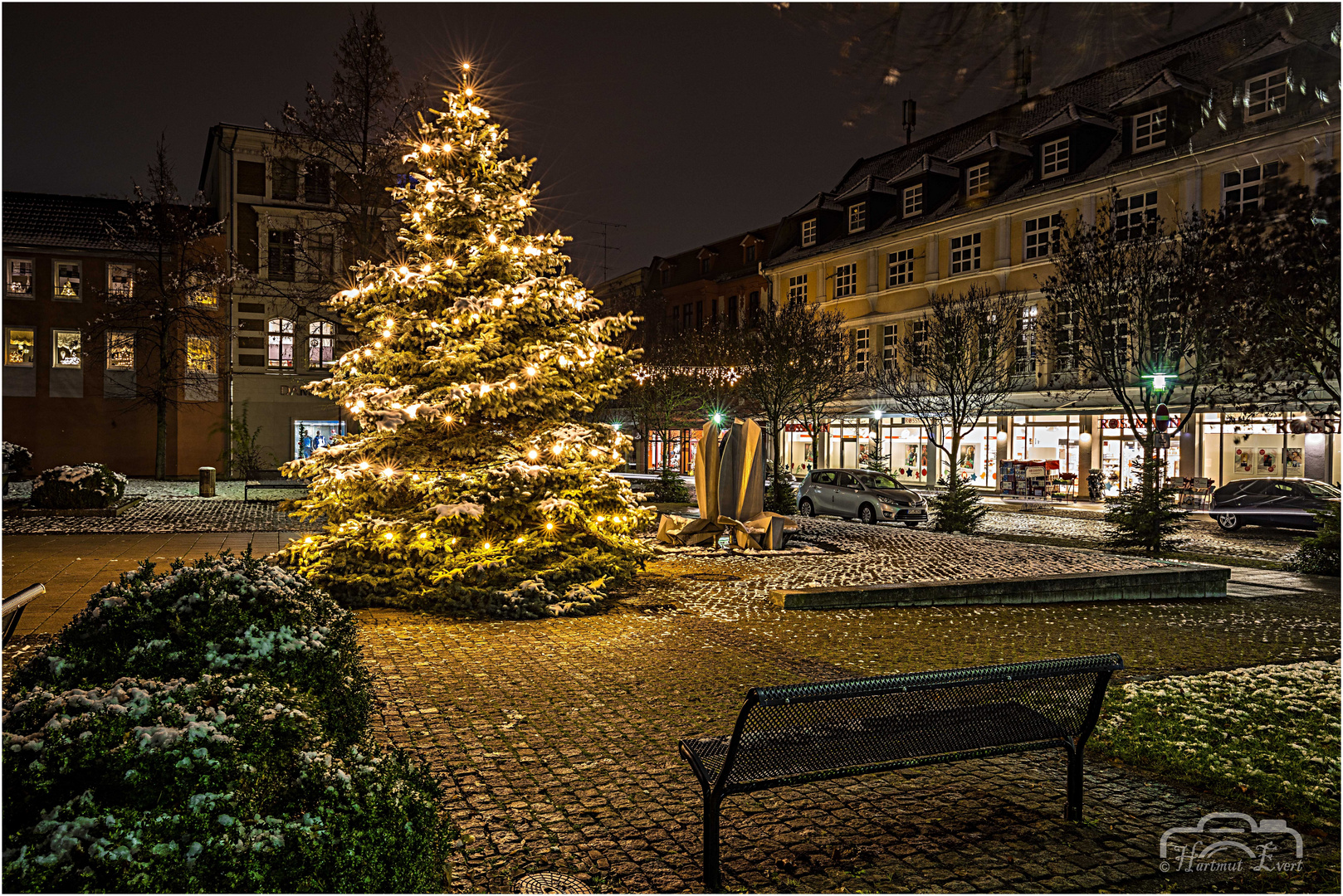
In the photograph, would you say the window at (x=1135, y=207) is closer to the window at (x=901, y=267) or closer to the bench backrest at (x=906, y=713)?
the window at (x=901, y=267)

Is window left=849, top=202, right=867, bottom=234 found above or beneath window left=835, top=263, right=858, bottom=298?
above

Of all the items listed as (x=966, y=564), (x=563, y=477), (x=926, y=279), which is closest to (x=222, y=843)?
(x=563, y=477)

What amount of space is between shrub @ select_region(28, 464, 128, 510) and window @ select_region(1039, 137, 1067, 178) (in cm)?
3347

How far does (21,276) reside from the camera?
127 ft

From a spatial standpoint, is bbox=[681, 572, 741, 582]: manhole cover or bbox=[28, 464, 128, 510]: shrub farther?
bbox=[28, 464, 128, 510]: shrub

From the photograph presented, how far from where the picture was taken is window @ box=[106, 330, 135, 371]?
125 feet

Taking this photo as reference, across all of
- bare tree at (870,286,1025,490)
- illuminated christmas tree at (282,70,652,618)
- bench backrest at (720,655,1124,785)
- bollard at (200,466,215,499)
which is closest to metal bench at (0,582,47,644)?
bench backrest at (720,655,1124,785)

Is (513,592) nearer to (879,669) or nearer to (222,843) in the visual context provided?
(879,669)

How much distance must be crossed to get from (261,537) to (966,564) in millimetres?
12773

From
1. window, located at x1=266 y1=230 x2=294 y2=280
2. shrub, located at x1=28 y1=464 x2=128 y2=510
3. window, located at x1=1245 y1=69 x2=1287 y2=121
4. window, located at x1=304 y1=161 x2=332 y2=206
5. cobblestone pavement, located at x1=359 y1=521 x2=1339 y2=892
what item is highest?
window, located at x1=304 y1=161 x2=332 y2=206

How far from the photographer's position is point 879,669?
797cm

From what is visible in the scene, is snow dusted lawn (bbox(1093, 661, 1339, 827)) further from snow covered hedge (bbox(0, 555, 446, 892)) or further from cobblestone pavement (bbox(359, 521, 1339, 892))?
snow covered hedge (bbox(0, 555, 446, 892))

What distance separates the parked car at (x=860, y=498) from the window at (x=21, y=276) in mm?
33068

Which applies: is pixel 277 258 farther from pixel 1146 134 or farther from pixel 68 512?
pixel 1146 134
